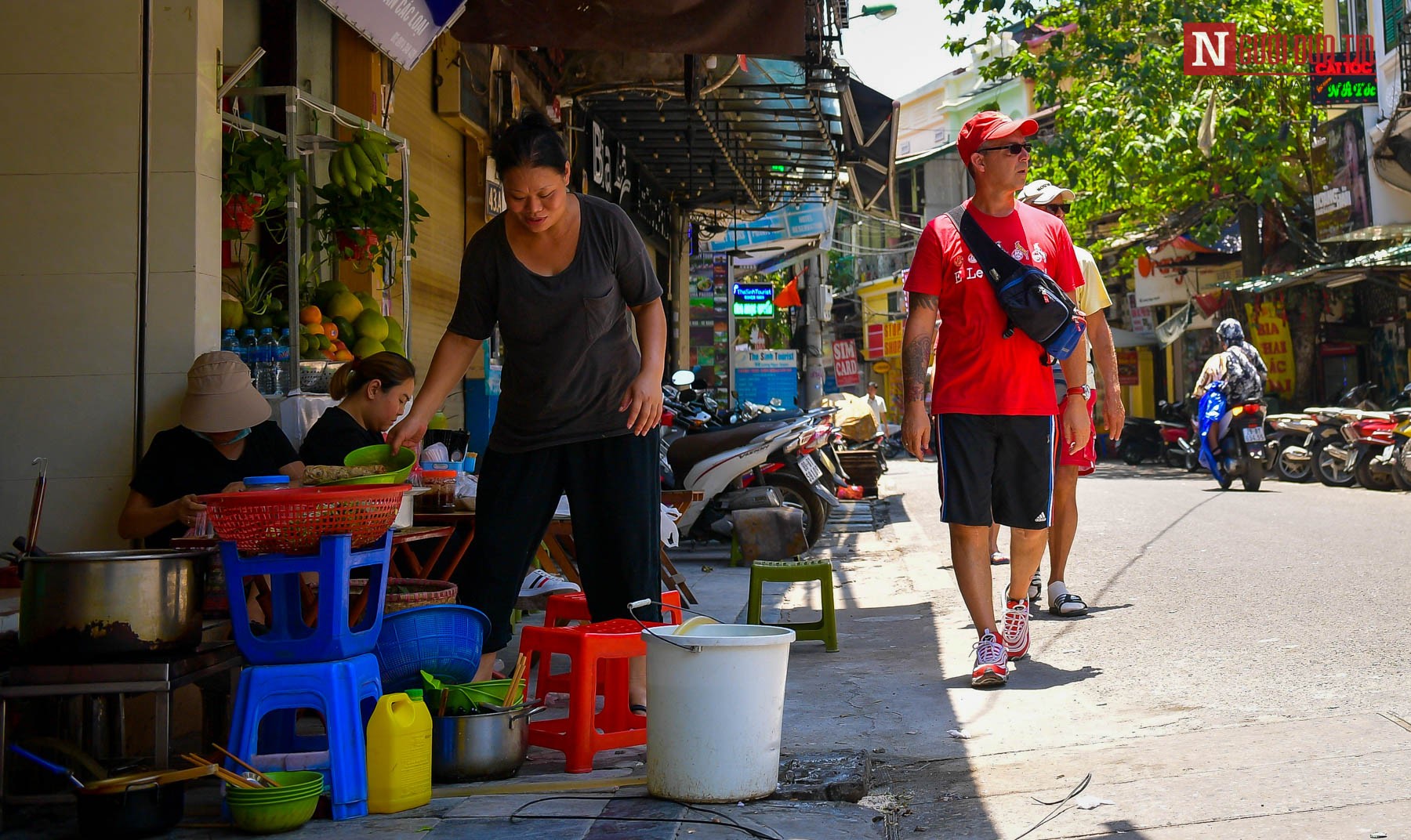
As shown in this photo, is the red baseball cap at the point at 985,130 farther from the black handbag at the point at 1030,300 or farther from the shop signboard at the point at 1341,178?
the shop signboard at the point at 1341,178

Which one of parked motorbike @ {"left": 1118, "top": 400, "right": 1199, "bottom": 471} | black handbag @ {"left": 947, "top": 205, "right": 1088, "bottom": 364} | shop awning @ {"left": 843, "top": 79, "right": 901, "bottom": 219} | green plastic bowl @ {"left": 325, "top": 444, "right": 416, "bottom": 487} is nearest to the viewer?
green plastic bowl @ {"left": 325, "top": 444, "right": 416, "bottom": 487}

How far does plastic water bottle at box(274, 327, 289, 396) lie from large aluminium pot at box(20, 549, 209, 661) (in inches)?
92.1

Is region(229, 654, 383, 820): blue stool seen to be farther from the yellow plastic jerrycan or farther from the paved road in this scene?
the paved road

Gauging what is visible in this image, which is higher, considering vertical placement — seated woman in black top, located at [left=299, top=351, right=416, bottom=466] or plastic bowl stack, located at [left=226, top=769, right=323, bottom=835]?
seated woman in black top, located at [left=299, top=351, right=416, bottom=466]

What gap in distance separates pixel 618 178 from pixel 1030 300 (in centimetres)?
851

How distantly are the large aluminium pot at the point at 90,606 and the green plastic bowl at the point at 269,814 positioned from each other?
0.47 m

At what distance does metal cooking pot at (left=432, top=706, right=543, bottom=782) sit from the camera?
3.47m

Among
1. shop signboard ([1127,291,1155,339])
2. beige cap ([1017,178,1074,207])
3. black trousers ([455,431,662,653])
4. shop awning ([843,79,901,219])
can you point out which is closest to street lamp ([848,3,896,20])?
shop awning ([843,79,901,219])

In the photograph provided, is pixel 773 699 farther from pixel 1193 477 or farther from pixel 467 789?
pixel 1193 477

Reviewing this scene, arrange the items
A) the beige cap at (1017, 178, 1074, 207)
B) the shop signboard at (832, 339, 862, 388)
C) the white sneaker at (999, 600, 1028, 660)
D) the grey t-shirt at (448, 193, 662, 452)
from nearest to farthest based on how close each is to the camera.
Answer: the grey t-shirt at (448, 193, 662, 452) < the white sneaker at (999, 600, 1028, 660) < the beige cap at (1017, 178, 1074, 207) < the shop signboard at (832, 339, 862, 388)

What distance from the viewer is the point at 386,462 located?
3.74m

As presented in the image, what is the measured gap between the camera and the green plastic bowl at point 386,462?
3.39m

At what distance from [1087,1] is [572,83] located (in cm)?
1439

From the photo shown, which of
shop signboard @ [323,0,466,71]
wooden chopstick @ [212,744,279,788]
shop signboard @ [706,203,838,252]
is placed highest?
shop signboard @ [706,203,838,252]
